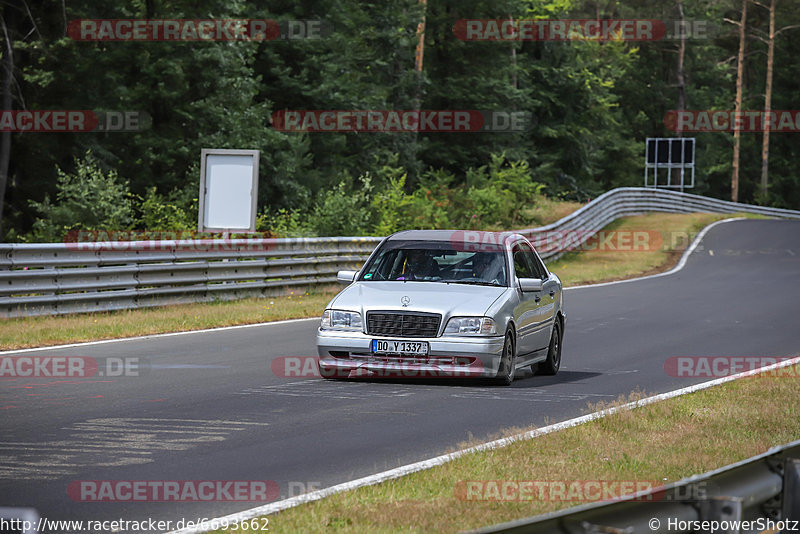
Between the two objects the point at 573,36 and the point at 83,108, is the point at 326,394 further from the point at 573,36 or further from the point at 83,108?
the point at 573,36

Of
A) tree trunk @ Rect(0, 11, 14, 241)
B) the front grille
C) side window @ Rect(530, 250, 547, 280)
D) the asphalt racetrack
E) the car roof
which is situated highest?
tree trunk @ Rect(0, 11, 14, 241)

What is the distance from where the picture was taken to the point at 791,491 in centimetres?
534

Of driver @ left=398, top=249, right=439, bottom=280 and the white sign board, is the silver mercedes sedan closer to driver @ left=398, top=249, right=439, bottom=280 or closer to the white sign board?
driver @ left=398, top=249, right=439, bottom=280

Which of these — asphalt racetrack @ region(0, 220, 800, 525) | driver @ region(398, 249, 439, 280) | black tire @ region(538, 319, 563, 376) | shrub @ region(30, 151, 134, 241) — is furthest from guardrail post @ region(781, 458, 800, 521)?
shrub @ region(30, 151, 134, 241)

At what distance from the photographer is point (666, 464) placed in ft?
27.9

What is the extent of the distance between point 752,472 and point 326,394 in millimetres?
7074

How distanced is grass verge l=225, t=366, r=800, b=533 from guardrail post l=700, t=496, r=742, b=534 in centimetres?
192

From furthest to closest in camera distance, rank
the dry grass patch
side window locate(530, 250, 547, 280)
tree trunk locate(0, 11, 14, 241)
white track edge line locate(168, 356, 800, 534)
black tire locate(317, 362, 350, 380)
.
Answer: tree trunk locate(0, 11, 14, 241), the dry grass patch, side window locate(530, 250, 547, 280), black tire locate(317, 362, 350, 380), white track edge line locate(168, 356, 800, 534)

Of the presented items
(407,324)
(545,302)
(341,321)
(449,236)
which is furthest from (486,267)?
(341,321)

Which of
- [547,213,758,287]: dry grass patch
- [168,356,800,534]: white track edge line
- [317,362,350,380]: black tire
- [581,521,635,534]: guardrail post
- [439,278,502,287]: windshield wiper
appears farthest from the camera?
[547,213,758,287]: dry grass patch

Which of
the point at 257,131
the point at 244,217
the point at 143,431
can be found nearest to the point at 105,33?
the point at 257,131

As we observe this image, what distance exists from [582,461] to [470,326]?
4.06m

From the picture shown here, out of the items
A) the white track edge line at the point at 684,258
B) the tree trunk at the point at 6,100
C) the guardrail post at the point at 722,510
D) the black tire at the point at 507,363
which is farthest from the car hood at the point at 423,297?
the tree trunk at the point at 6,100

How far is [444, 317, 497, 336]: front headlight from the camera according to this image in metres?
12.5
